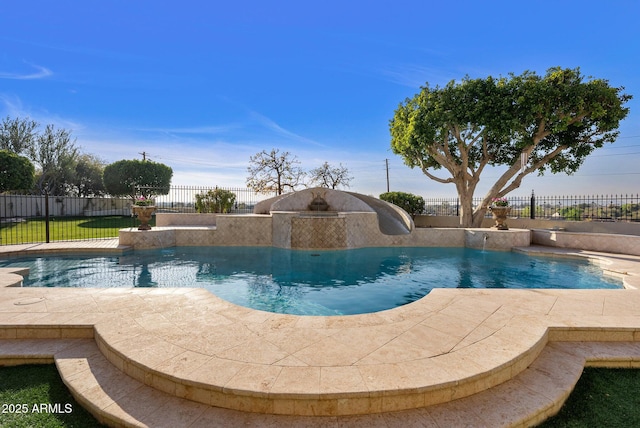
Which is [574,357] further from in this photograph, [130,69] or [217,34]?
[130,69]

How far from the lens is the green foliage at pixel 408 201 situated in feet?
67.3

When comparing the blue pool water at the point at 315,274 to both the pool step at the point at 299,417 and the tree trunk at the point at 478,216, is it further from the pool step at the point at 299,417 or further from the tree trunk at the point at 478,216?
the tree trunk at the point at 478,216

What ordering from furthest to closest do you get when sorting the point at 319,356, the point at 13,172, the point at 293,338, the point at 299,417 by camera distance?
the point at 13,172 < the point at 293,338 < the point at 319,356 < the point at 299,417

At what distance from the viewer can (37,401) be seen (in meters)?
2.50

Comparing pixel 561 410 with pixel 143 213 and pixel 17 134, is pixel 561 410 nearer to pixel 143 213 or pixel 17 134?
pixel 143 213

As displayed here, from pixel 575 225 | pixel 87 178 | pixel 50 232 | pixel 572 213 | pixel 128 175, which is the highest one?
pixel 87 178

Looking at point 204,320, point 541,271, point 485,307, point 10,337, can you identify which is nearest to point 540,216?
point 541,271

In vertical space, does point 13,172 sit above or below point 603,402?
above

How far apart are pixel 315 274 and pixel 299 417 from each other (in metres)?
5.40

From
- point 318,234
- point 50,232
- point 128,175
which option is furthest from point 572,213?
point 128,175

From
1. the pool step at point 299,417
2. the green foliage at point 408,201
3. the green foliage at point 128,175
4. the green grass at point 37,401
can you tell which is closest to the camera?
the pool step at point 299,417

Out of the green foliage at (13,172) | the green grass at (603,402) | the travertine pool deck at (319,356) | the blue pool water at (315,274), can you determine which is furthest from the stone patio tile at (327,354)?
the green foliage at (13,172)

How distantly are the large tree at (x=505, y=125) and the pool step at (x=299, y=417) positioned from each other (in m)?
13.7

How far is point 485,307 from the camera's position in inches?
158
